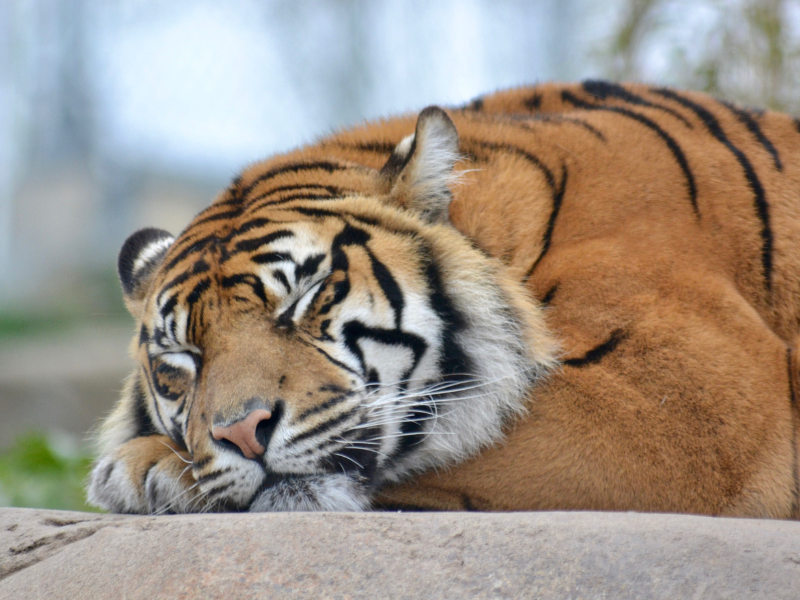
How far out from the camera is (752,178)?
2.47m

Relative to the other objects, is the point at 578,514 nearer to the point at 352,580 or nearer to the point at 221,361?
the point at 352,580

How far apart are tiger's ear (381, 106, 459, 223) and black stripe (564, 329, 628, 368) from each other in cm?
56

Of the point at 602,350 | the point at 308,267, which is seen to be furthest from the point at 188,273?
the point at 602,350

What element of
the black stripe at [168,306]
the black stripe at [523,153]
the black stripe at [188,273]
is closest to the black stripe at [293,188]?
the black stripe at [188,273]

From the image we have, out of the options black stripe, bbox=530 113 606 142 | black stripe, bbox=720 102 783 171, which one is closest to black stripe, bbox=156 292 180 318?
black stripe, bbox=530 113 606 142

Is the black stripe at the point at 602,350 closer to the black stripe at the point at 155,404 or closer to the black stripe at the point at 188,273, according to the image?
the black stripe at the point at 188,273

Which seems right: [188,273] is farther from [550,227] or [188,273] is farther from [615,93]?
[615,93]

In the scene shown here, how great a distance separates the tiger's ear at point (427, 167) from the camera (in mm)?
2156

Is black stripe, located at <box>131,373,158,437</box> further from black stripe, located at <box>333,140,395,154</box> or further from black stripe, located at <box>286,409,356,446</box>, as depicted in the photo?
black stripe, located at <box>333,140,395,154</box>

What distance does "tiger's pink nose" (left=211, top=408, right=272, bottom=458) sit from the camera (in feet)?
5.82

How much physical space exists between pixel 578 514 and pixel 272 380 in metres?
0.74

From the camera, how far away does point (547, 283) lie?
2211mm

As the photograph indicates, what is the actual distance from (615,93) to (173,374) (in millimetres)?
1789

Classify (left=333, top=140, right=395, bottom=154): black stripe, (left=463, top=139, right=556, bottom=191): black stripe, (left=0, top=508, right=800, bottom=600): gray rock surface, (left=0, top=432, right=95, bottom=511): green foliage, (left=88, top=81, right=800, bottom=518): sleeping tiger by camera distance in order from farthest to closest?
(left=0, top=432, right=95, bottom=511): green foliage
(left=333, top=140, right=395, bottom=154): black stripe
(left=463, top=139, right=556, bottom=191): black stripe
(left=88, top=81, right=800, bottom=518): sleeping tiger
(left=0, top=508, right=800, bottom=600): gray rock surface
